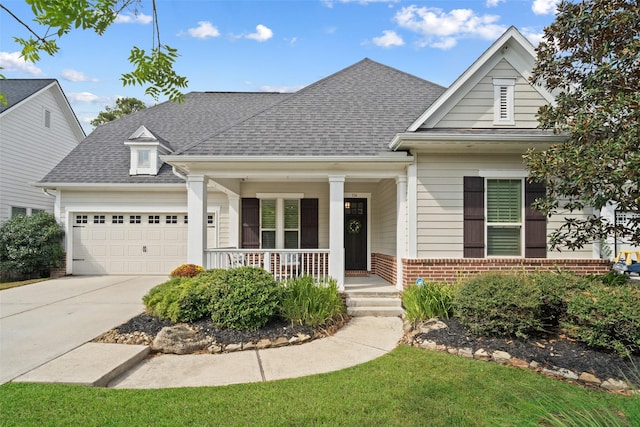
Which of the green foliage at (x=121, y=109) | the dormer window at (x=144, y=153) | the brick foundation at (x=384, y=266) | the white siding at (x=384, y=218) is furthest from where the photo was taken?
the green foliage at (x=121, y=109)

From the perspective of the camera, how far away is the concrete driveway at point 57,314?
18.6 ft

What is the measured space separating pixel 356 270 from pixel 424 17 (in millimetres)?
7117

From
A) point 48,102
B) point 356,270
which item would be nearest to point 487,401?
point 356,270

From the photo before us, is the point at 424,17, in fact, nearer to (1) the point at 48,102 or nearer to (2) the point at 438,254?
(2) the point at 438,254

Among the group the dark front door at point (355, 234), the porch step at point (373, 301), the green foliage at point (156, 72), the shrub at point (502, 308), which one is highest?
the green foliage at point (156, 72)

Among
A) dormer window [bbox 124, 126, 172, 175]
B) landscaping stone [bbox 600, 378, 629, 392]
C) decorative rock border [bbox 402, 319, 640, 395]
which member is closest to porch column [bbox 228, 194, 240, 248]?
dormer window [bbox 124, 126, 172, 175]

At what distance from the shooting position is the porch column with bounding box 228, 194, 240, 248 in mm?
12141

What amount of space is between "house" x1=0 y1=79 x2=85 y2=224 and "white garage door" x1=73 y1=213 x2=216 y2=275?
6.95 ft

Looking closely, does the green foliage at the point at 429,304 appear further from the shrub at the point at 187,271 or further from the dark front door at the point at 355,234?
the dark front door at the point at 355,234

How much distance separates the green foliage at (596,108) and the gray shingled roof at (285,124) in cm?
370

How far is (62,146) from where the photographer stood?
17672 millimetres

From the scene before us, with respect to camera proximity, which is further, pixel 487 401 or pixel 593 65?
pixel 593 65

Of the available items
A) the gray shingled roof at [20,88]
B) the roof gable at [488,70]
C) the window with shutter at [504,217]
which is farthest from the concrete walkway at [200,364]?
the gray shingled roof at [20,88]

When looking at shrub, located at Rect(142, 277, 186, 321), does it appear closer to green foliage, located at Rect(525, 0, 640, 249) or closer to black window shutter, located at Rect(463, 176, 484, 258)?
black window shutter, located at Rect(463, 176, 484, 258)
